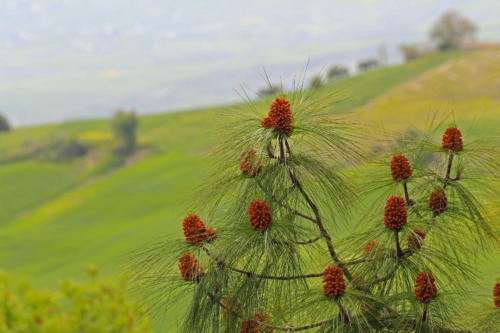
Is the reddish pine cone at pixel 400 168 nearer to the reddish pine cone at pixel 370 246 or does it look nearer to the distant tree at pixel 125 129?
the reddish pine cone at pixel 370 246

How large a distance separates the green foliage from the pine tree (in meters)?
7.31

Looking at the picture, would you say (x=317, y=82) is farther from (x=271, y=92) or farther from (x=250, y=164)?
(x=250, y=164)

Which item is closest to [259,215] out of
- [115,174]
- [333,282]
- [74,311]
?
[333,282]

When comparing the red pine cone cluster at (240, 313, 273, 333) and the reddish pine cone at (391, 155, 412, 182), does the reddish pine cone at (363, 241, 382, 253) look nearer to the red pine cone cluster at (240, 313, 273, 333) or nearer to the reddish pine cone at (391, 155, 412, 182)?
the reddish pine cone at (391, 155, 412, 182)

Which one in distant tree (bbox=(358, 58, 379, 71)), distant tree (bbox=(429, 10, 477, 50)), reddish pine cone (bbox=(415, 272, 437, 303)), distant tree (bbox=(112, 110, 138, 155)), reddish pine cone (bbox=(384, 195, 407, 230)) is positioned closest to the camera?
reddish pine cone (bbox=(384, 195, 407, 230))

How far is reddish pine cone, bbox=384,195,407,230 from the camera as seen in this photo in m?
2.47

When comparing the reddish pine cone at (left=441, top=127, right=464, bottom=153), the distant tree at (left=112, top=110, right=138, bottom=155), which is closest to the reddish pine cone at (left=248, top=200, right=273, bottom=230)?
the reddish pine cone at (left=441, top=127, right=464, bottom=153)

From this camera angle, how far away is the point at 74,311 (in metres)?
11.0

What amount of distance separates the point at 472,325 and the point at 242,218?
4.59 feet

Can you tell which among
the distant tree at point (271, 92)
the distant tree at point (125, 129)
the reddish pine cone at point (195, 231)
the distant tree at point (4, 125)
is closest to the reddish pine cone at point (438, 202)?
the distant tree at point (271, 92)

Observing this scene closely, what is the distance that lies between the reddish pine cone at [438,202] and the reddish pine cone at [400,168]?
6.9 inches

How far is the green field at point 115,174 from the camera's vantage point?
115 ft

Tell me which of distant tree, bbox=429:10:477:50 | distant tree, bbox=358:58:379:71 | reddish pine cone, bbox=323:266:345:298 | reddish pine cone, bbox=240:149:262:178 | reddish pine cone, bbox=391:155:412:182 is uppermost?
distant tree, bbox=429:10:477:50

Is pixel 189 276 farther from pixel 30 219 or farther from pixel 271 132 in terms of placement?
pixel 30 219
